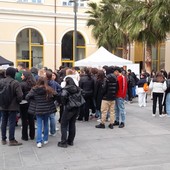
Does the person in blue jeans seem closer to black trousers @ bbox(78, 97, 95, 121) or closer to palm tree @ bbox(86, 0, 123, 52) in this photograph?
black trousers @ bbox(78, 97, 95, 121)

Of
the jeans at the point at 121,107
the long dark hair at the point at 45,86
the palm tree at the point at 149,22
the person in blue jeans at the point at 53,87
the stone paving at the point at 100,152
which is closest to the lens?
the stone paving at the point at 100,152

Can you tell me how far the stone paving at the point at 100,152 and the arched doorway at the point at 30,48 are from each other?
62.4 feet

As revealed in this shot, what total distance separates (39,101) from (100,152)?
5.50 ft

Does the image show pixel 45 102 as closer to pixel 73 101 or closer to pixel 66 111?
pixel 66 111

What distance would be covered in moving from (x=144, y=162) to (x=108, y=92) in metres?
2.90

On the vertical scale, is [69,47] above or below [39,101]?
above

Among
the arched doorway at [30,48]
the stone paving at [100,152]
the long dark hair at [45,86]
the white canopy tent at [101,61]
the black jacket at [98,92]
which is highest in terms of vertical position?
the arched doorway at [30,48]

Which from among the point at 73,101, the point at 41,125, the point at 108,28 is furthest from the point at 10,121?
the point at 108,28

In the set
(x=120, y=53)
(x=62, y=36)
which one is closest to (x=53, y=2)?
(x=62, y=36)

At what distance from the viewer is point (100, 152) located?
6469 mm

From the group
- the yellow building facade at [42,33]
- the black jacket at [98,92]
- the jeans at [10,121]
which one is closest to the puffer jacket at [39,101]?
the jeans at [10,121]

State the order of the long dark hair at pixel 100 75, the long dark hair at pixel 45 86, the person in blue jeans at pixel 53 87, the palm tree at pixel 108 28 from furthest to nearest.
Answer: the palm tree at pixel 108 28 < the long dark hair at pixel 100 75 < the person in blue jeans at pixel 53 87 < the long dark hair at pixel 45 86

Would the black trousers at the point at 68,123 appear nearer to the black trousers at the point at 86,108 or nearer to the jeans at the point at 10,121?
the jeans at the point at 10,121

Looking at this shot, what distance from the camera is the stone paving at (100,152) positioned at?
18.5 feet
